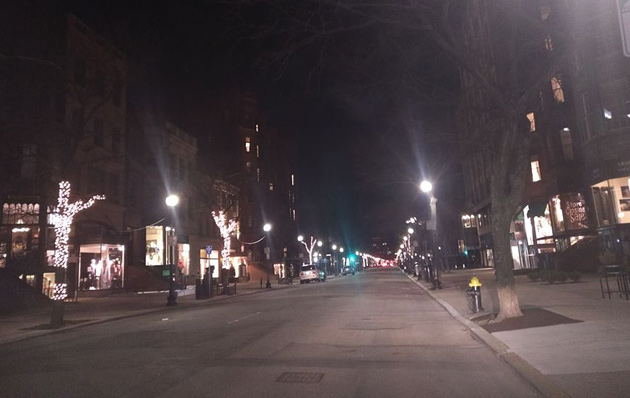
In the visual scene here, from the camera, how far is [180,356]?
9953 mm

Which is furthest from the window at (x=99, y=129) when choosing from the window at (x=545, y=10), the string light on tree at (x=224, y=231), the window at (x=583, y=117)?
the window at (x=583, y=117)

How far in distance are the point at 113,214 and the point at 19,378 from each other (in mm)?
28151

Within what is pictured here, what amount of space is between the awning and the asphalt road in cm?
2819

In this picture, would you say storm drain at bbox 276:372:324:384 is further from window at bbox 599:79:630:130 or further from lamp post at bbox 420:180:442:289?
window at bbox 599:79:630:130

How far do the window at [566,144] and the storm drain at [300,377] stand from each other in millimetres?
33822

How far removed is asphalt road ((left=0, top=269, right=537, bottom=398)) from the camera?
283 inches

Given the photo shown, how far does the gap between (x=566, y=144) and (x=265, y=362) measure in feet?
111

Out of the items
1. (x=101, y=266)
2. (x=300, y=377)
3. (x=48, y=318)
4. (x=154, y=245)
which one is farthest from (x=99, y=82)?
(x=154, y=245)

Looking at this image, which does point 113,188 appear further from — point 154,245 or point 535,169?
point 535,169

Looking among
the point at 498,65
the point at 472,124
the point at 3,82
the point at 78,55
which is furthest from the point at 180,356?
the point at 78,55

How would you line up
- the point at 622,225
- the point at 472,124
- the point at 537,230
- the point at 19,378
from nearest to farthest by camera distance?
the point at 19,378 → the point at 472,124 → the point at 622,225 → the point at 537,230

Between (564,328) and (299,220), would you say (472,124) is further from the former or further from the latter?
(299,220)

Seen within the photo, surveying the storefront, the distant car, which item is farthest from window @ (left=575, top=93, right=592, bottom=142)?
the storefront

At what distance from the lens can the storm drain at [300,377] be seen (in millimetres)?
7625
